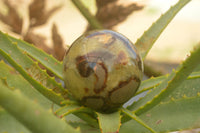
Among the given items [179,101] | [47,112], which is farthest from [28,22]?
[47,112]

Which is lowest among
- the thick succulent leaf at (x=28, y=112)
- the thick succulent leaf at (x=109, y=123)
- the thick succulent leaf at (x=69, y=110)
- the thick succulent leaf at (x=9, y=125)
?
the thick succulent leaf at (x=109, y=123)

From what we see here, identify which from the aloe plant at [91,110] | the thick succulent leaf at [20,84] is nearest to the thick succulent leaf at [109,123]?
the aloe plant at [91,110]

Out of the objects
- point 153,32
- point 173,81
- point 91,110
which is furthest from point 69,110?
point 153,32

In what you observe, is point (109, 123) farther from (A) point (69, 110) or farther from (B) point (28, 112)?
(B) point (28, 112)

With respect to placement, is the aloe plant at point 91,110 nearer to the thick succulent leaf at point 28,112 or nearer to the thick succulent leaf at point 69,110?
the thick succulent leaf at point 69,110

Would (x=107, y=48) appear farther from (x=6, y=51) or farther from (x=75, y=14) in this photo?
(x=75, y=14)

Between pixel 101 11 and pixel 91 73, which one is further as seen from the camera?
pixel 101 11

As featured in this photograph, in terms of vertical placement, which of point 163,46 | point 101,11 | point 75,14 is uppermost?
point 101,11
